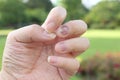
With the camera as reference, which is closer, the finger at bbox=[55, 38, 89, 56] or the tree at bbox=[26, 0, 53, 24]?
the finger at bbox=[55, 38, 89, 56]

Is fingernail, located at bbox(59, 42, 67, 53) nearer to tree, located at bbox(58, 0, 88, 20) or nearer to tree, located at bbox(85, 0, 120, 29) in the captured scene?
tree, located at bbox(58, 0, 88, 20)

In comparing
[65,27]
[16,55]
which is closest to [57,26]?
[65,27]

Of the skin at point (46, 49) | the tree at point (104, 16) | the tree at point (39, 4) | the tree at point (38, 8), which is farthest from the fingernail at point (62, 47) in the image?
the tree at point (104, 16)

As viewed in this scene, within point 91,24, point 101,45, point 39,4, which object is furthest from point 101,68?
point 91,24

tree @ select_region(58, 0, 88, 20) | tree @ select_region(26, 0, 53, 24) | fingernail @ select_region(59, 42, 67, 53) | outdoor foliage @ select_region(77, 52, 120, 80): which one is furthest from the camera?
tree @ select_region(26, 0, 53, 24)

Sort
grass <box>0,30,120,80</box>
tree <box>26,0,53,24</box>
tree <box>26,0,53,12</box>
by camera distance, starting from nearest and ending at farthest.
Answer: grass <box>0,30,120,80</box> < tree <box>26,0,53,24</box> < tree <box>26,0,53,12</box>

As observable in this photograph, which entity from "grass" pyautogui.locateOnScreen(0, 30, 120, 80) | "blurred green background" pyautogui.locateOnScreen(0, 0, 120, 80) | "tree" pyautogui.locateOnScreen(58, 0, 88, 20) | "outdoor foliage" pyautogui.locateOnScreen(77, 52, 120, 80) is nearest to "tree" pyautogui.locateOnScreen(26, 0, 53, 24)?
"blurred green background" pyautogui.locateOnScreen(0, 0, 120, 80)

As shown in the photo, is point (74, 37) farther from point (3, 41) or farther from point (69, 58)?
point (3, 41)

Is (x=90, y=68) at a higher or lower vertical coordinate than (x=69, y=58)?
lower

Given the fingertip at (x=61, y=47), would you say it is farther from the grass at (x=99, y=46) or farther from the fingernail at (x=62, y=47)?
the grass at (x=99, y=46)
